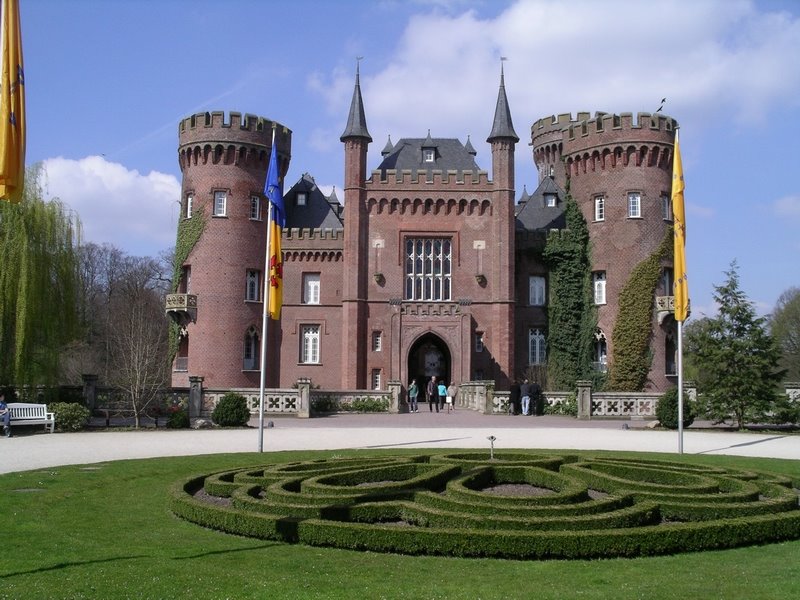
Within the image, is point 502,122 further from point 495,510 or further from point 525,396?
point 495,510

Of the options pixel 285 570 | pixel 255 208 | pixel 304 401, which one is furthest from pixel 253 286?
pixel 285 570

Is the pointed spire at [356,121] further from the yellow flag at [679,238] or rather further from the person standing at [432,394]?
the yellow flag at [679,238]

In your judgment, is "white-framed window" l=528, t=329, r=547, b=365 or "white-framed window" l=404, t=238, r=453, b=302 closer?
"white-framed window" l=404, t=238, r=453, b=302

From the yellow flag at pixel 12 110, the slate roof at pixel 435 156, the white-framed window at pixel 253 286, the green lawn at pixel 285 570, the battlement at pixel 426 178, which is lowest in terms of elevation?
the green lawn at pixel 285 570

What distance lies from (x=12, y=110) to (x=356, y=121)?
135 feet

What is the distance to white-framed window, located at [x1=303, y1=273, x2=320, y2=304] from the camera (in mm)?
52875

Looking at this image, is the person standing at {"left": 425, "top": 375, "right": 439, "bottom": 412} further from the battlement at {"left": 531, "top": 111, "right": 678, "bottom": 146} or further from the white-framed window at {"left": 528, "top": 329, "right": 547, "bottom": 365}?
the battlement at {"left": 531, "top": 111, "right": 678, "bottom": 146}

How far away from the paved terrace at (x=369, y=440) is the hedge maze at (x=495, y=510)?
6872 millimetres

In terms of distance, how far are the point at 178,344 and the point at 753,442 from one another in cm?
3327

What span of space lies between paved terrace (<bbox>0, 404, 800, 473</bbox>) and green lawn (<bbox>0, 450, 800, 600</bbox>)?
7.80 metres

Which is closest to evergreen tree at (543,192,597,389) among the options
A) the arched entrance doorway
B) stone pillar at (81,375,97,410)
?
the arched entrance doorway

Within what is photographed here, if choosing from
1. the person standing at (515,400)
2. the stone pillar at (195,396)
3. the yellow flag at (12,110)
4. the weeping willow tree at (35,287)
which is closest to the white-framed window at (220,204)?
the stone pillar at (195,396)

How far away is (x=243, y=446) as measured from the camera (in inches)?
944

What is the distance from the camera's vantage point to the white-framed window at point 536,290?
52625 mm
